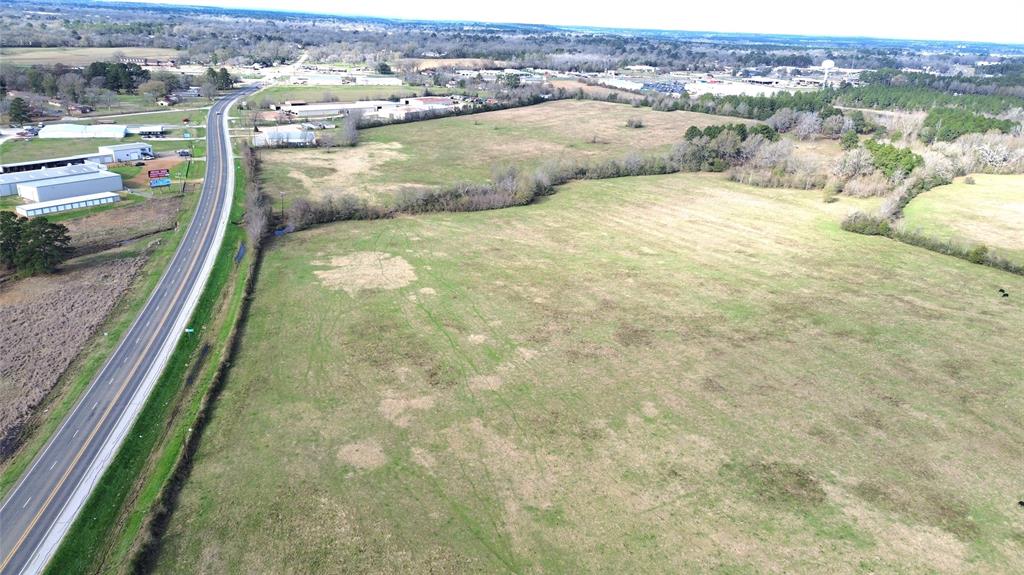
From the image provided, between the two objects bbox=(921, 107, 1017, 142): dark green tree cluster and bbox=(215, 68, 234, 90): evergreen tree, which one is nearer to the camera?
bbox=(921, 107, 1017, 142): dark green tree cluster

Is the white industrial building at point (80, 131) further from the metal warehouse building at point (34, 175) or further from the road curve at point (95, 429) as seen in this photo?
the road curve at point (95, 429)

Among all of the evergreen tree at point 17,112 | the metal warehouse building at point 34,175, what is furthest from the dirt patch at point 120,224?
the evergreen tree at point 17,112

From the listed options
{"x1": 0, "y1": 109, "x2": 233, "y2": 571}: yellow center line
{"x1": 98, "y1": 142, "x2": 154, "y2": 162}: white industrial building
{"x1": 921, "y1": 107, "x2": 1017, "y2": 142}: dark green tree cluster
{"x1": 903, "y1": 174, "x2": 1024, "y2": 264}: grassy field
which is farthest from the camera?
{"x1": 921, "y1": 107, "x2": 1017, "y2": 142}: dark green tree cluster

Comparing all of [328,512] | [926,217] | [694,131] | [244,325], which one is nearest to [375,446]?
[328,512]

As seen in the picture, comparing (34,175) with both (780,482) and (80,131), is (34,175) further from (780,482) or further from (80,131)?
(780,482)

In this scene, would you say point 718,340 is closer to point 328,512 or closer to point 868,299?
point 868,299

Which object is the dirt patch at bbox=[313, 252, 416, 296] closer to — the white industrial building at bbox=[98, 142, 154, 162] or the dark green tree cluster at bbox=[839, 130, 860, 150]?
the white industrial building at bbox=[98, 142, 154, 162]

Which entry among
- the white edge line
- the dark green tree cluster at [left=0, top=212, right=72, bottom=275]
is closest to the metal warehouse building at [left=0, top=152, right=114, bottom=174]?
the dark green tree cluster at [left=0, top=212, right=72, bottom=275]
